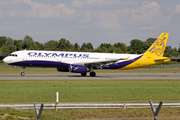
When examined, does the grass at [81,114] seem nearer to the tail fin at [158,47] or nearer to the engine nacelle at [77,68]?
the engine nacelle at [77,68]

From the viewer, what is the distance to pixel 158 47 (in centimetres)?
4762

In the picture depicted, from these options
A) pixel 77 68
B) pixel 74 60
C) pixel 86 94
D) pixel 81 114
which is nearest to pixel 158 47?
pixel 74 60

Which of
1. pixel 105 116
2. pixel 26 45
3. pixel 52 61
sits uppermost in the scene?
pixel 26 45

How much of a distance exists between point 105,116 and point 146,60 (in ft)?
112

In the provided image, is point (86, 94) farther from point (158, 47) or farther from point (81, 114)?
point (158, 47)

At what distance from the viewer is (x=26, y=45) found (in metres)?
166

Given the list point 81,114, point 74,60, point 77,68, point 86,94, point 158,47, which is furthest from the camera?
point 158,47

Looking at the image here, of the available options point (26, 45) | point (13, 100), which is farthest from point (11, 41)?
point (13, 100)

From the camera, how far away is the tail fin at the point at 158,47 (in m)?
47.2

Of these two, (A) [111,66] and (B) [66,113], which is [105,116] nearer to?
(B) [66,113]

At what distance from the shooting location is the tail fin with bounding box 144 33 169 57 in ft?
155

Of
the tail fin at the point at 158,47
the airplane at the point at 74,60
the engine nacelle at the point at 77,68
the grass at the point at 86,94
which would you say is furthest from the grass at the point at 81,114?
the tail fin at the point at 158,47

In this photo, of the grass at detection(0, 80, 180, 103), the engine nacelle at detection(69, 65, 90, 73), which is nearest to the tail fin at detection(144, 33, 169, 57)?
the engine nacelle at detection(69, 65, 90, 73)

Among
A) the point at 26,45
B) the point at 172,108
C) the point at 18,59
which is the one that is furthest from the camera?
the point at 26,45
